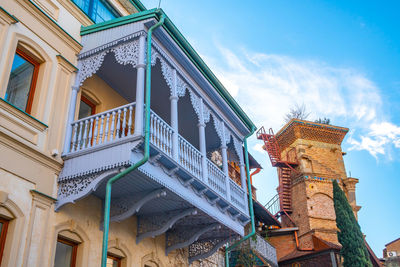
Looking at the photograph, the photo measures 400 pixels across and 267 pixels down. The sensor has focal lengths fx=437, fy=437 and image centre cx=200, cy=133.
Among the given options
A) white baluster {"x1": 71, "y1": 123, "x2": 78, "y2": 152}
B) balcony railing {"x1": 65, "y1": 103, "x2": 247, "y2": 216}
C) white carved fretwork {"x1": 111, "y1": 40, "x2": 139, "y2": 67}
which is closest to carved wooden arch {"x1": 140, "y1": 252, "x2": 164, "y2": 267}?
balcony railing {"x1": 65, "y1": 103, "x2": 247, "y2": 216}

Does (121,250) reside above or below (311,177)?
below

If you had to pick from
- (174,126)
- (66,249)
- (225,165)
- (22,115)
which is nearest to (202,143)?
(225,165)

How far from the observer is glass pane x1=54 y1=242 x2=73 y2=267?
26.7 feet

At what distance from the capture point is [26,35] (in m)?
8.64

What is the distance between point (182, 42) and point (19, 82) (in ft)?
12.2

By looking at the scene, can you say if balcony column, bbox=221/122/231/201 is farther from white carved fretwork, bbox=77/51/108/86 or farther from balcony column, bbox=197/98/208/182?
white carved fretwork, bbox=77/51/108/86

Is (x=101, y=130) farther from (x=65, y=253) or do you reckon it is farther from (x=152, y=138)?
(x=65, y=253)

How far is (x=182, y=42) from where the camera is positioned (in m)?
10.2

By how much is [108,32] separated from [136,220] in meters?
4.33

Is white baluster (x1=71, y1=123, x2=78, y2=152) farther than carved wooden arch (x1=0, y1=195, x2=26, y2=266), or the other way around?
white baluster (x1=71, y1=123, x2=78, y2=152)

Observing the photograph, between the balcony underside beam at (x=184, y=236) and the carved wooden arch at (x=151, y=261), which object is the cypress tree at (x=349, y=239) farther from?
the carved wooden arch at (x=151, y=261)

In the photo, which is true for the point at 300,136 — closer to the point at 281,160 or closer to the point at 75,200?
the point at 281,160

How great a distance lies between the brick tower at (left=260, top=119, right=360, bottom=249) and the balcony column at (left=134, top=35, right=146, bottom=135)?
1615 cm

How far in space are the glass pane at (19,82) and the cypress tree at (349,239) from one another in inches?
528
